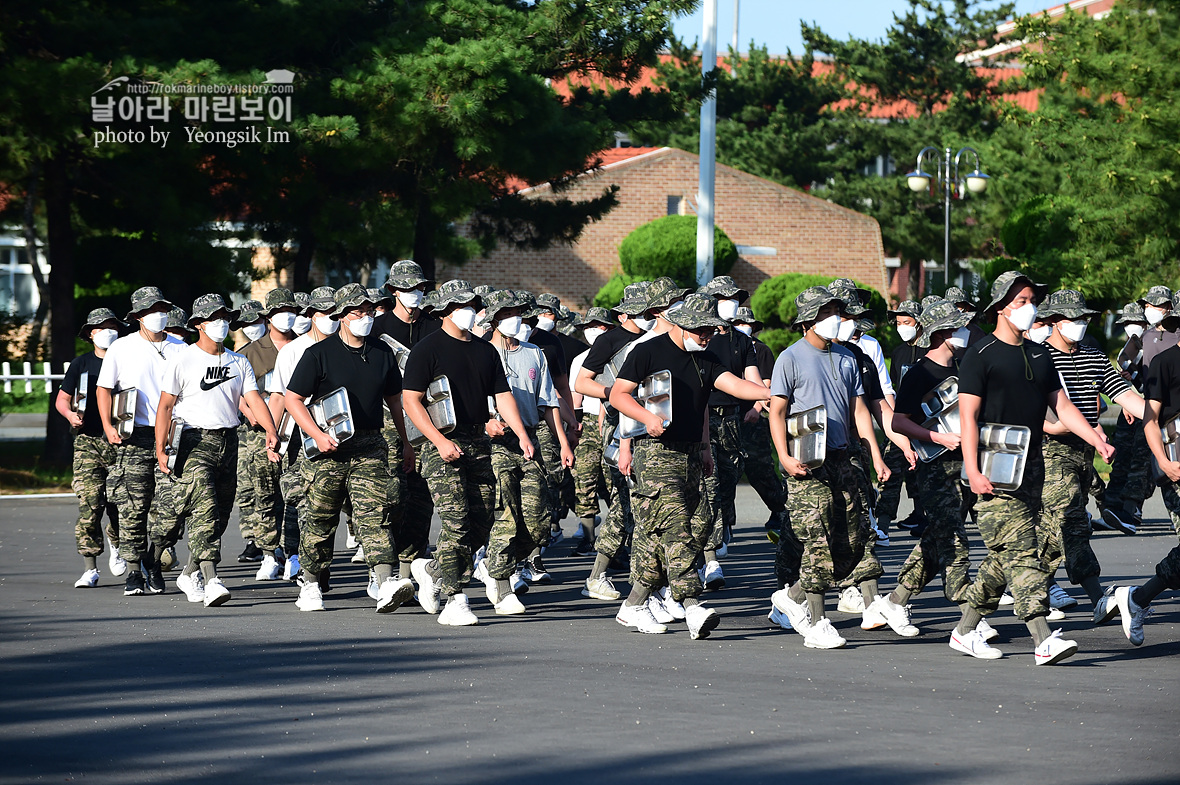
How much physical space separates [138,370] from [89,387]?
840 millimetres

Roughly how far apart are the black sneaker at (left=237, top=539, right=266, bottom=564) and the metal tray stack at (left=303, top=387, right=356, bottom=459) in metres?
3.59

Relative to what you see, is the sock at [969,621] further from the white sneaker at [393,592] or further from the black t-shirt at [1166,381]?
the white sneaker at [393,592]

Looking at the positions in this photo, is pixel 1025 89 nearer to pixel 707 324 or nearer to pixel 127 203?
pixel 127 203

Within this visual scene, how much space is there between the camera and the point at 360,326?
9.32 metres

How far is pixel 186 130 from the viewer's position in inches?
760

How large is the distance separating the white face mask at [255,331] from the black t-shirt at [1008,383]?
6421 mm

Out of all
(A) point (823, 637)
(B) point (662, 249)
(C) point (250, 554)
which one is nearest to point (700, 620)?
(A) point (823, 637)

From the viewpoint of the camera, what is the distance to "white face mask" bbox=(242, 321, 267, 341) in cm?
1232

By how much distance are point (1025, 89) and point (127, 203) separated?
39552mm

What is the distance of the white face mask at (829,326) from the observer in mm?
8461

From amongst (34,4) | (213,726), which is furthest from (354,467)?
(34,4)

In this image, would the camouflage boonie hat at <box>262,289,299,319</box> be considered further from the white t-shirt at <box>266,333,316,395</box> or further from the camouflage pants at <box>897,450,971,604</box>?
the camouflage pants at <box>897,450,971,604</box>

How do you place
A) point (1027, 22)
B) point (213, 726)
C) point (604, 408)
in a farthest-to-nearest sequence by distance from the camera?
point (1027, 22)
point (604, 408)
point (213, 726)

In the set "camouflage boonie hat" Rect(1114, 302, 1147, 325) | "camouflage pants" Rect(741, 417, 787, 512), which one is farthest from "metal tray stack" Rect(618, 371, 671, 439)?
"camouflage boonie hat" Rect(1114, 302, 1147, 325)
